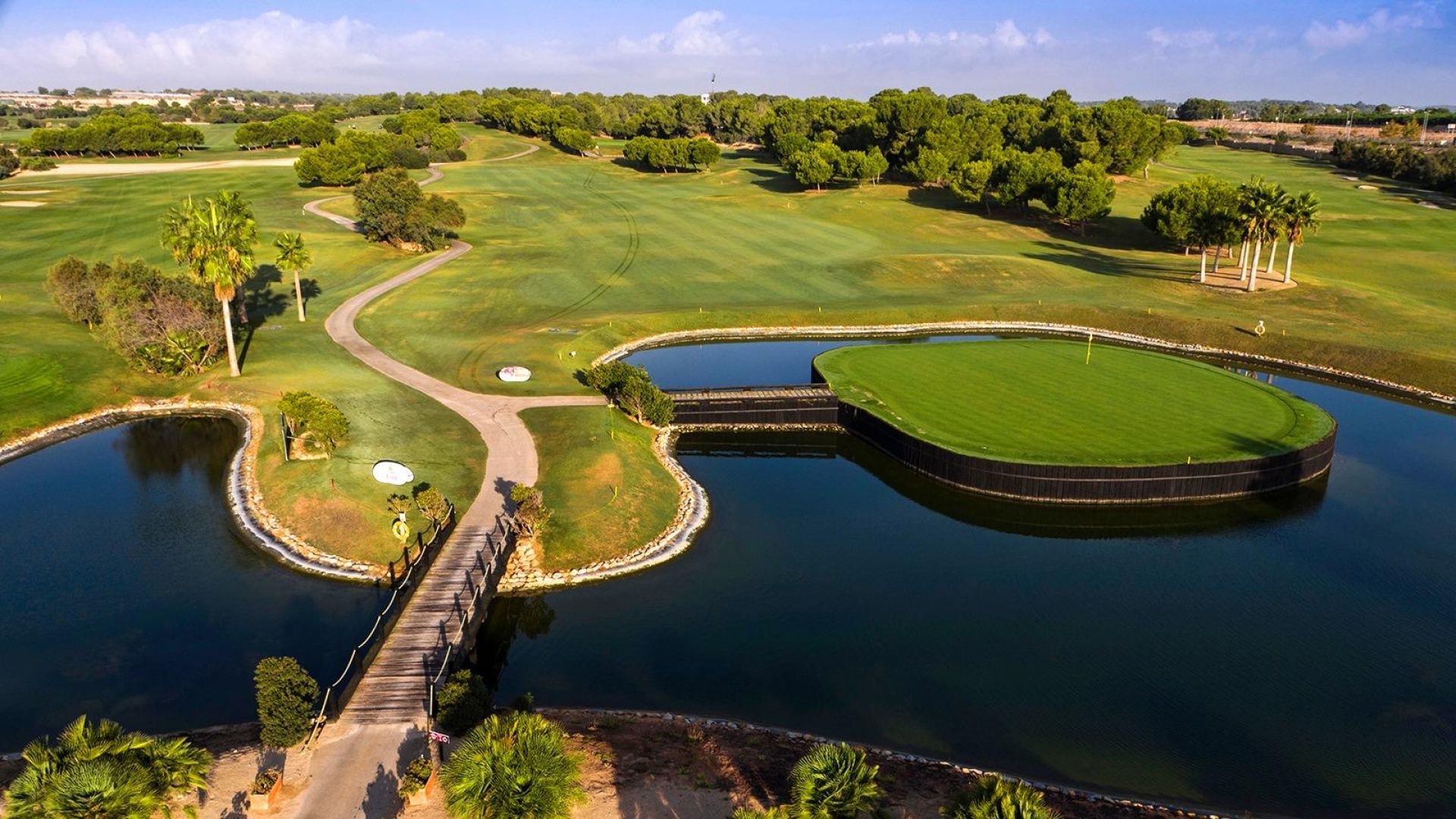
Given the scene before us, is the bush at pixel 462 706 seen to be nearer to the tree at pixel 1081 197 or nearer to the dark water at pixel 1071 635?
the dark water at pixel 1071 635

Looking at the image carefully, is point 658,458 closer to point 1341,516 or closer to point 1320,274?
point 1341,516

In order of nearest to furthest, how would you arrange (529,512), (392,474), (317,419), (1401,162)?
(529,512) → (392,474) → (317,419) → (1401,162)

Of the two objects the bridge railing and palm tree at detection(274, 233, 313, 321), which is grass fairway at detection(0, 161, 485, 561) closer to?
the bridge railing

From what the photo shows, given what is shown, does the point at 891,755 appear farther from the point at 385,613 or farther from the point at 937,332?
the point at 937,332

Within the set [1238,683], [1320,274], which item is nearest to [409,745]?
[1238,683]

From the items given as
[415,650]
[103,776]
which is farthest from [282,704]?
[103,776]

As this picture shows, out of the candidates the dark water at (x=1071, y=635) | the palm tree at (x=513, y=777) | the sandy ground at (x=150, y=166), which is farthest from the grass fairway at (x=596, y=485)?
the sandy ground at (x=150, y=166)

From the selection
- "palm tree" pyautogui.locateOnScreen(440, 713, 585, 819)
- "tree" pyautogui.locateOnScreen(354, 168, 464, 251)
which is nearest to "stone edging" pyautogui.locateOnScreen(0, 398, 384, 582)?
"palm tree" pyautogui.locateOnScreen(440, 713, 585, 819)
